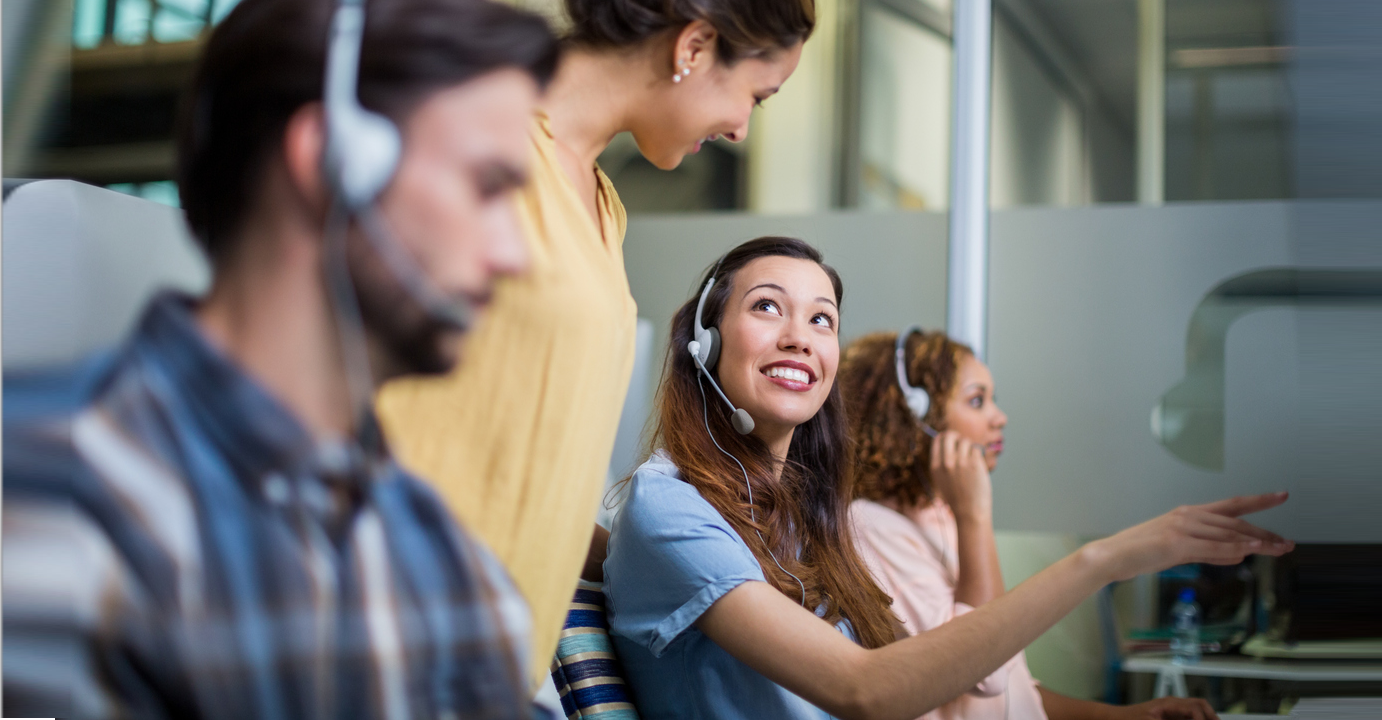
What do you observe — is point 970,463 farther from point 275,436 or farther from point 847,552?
point 275,436

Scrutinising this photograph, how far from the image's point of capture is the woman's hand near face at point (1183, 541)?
907 mm

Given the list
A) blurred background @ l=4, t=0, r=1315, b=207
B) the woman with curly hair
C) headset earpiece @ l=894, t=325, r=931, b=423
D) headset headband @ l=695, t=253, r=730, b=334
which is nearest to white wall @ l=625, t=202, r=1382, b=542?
blurred background @ l=4, t=0, r=1315, b=207

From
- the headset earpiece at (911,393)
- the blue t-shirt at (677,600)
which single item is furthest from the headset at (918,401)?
the blue t-shirt at (677,600)

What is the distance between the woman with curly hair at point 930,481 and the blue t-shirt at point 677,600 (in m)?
0.60

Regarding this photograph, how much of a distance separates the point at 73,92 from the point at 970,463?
144cm

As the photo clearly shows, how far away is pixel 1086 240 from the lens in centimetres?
220

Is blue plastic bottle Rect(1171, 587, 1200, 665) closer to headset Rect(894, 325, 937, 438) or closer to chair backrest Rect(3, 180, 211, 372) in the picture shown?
headset Rect(894, 325, 937, 438)

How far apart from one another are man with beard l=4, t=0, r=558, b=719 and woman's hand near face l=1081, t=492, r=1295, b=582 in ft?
2.04

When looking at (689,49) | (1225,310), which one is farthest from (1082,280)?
(689,49)

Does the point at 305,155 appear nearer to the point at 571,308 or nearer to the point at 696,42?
the point at 571,308

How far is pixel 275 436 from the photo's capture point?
0.52 metres

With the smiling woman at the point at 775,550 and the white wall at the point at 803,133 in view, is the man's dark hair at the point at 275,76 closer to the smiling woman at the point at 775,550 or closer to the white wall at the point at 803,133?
the smiling woman at the point at 775,550

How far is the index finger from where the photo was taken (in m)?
0.89

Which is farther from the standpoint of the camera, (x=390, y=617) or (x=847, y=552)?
(x=847, y=552)
